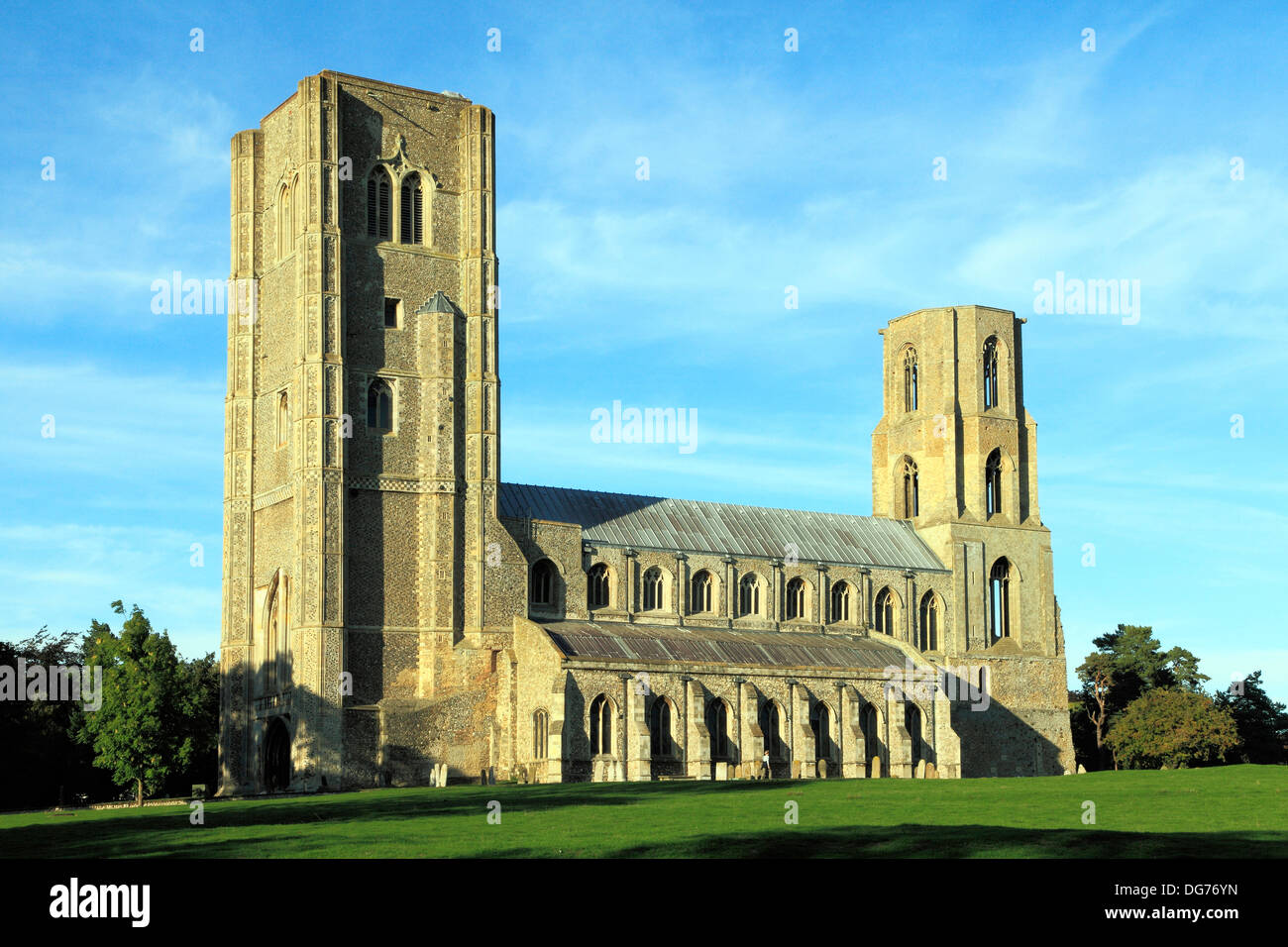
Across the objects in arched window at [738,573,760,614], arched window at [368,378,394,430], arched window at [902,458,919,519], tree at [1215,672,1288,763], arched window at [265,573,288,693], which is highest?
arched window at [368,378,394,430]

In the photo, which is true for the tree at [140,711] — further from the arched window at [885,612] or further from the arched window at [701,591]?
the arched window at [885,612]

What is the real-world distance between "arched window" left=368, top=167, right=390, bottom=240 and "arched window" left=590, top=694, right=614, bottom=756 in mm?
20699

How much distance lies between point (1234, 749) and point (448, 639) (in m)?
46.2

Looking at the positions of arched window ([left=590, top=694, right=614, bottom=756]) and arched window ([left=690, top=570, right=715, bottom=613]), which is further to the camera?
arched window ([left=690, top=570, right=715, bottom=613])

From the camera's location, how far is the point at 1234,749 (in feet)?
286

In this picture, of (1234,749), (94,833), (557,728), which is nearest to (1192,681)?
(1234,749)

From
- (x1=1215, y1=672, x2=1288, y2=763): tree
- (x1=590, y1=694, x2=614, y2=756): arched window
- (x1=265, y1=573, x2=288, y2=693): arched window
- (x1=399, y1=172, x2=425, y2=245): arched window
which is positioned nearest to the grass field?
(x1=590, y1=694, x2=614, y2=756): arched window

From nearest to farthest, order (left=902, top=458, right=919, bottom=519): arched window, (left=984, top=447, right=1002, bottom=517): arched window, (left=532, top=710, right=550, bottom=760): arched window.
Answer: (left=532, top=710, right=550, bottom=760): arched window → (left=984, top=447, right=1002, bottom=517): arched window → (left=902, top=458, right=919, bottom=519): arched window

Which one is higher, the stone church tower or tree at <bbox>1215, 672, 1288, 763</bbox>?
the stone church tower

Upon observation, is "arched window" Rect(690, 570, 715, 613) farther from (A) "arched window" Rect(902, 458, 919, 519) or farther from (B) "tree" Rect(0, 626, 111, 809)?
(B) "tree" Rect(0, 626, 111, 809)

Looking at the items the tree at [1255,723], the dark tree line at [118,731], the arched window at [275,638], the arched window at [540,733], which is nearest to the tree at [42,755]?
the dark tree line at [118,731]

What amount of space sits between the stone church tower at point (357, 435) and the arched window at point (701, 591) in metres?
12.0

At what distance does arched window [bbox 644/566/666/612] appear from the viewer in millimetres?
71812
